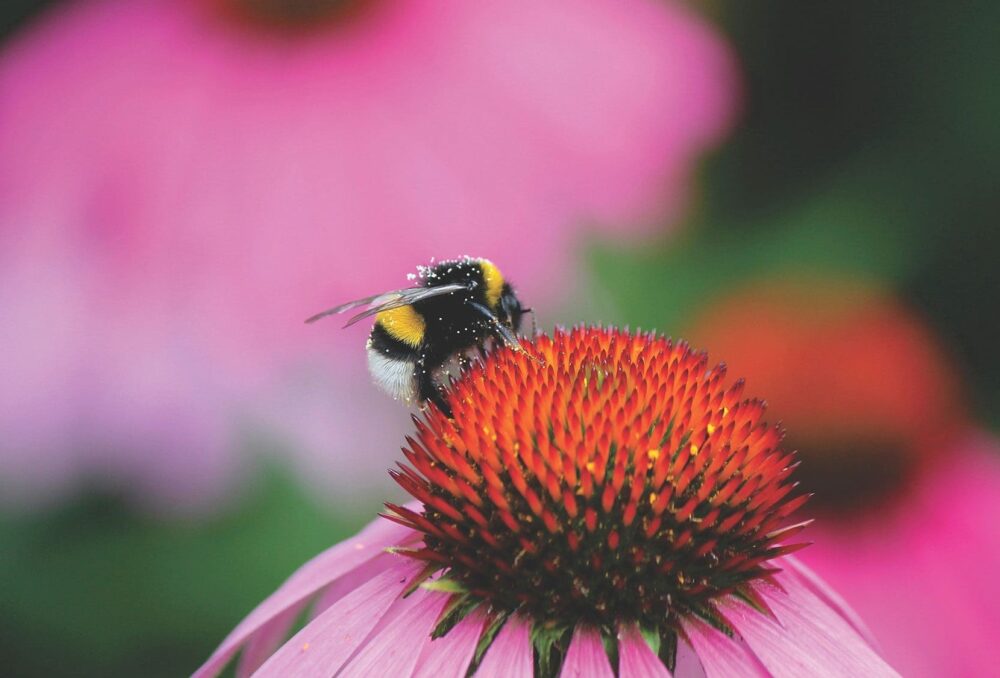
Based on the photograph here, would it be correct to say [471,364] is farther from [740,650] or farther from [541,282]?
[740,650]

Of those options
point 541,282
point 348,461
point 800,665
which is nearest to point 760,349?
point 541,282

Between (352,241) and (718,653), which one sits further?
(352,241)

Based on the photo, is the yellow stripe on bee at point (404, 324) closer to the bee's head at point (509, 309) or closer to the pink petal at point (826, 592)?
the bee's head at point (509, 309)

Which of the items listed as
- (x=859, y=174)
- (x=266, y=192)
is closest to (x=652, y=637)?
(x=266, y=192)

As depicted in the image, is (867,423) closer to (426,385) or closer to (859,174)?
(859,174)

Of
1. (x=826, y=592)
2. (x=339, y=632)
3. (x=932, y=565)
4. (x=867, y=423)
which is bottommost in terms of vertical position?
(x=932, y=565)

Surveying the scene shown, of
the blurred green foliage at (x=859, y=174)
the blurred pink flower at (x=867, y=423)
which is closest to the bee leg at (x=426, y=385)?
the blurred green foliage at (x=859, y=174)

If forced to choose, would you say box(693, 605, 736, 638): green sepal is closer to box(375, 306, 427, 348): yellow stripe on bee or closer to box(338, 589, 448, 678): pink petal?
box(338, 589, 448, 678): pink petal
